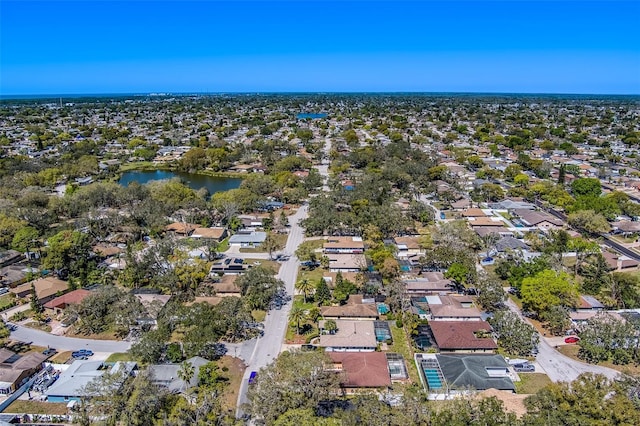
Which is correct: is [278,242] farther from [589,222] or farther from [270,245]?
[589,222]

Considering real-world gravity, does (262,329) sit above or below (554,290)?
below

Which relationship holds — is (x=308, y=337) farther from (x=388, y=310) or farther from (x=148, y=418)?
(x=148, y=418)

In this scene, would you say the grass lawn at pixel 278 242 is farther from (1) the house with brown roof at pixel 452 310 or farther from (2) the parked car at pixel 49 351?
(2) the parked car at pixel 49 351

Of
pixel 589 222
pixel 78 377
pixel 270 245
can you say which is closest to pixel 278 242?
pixel 270 245

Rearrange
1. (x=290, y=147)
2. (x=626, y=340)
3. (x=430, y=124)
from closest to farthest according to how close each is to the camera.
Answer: (x=626, y=340) < (x=290, y=147) < (x=430, y=124)

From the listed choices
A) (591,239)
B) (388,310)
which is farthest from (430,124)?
(388,310)

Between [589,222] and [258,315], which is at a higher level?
[589,222]
